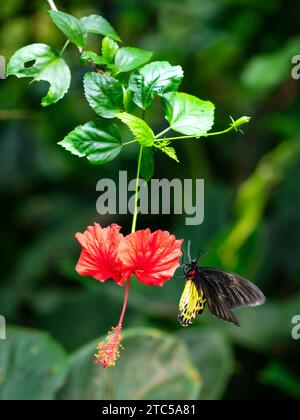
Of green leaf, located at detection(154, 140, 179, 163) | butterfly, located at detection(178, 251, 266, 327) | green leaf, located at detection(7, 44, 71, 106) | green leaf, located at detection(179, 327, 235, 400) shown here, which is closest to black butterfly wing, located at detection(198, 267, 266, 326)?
butterfly, located at detection(178, 251, 266, 327)

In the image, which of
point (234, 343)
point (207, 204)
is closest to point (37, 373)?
point (234, 343)

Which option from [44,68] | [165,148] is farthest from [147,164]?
[44,68]

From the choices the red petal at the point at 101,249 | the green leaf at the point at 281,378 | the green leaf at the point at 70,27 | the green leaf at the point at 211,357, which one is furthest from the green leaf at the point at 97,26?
the green leaf at the point at 281,378

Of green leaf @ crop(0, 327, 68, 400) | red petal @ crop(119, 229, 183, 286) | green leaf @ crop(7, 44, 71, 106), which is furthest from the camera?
green leaf @ crop(0, 327, 68, 400)

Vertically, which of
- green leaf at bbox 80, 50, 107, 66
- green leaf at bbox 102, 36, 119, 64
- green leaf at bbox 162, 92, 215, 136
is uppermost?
green leaf at bbox 102, 36, 119, 64

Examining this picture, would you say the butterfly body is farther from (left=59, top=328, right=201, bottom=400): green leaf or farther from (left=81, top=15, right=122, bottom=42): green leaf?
(left=59, top=328, right=201, bottom=400): green leaf

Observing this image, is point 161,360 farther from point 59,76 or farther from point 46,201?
point 46,201
